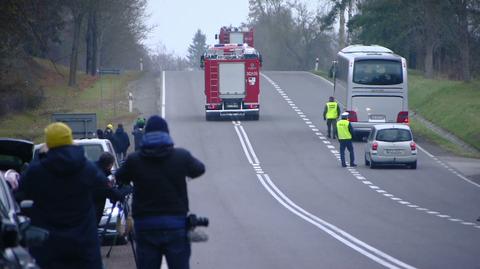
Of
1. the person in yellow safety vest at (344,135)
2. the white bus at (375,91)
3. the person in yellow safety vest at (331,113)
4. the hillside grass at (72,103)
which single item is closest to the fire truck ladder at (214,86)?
the hillside grass at (72,103)

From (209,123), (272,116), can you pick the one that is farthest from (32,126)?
(272,116)

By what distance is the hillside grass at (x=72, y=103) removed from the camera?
46719 millimetres

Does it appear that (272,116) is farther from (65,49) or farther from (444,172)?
(65,49)

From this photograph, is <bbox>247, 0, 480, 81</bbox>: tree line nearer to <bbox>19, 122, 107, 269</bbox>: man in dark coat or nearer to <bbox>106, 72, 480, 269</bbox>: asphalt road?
<bbox>106, 72, 480, 269</bbox>: asphalt road

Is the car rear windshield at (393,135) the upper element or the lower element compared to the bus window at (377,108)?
lower

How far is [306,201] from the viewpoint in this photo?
27.8 metres

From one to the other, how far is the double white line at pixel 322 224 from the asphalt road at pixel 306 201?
0.02 metres

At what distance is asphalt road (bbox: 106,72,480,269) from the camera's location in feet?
54.4

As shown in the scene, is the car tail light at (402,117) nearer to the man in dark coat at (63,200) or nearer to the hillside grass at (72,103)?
the hillside grass at (72,103)

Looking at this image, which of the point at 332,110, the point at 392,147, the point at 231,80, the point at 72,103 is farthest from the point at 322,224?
the point at 72,103

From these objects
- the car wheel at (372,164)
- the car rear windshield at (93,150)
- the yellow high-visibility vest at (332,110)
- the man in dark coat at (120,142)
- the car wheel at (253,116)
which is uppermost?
the car rear windshield at (93,150)

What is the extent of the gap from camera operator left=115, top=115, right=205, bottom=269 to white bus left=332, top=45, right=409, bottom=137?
34403mm

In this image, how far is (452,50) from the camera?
2995 inches

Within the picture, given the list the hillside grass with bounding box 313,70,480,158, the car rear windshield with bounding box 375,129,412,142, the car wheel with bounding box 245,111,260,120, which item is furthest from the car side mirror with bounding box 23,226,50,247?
the car wheel with bounding box 245,111,260,120
